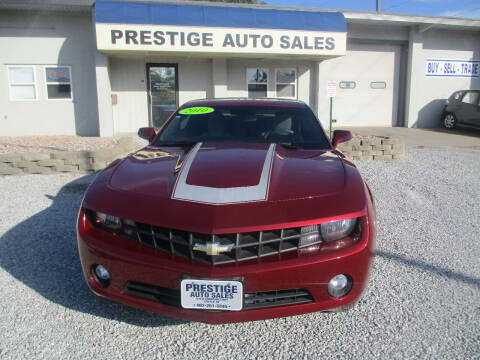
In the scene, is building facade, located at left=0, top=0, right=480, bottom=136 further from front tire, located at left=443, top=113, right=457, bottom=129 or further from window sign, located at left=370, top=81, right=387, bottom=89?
front tire, located at left=443, top=113, right=457, bottom=129

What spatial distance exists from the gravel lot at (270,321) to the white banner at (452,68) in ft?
44.5

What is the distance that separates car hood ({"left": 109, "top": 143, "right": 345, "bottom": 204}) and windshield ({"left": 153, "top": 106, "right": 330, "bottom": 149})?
1.18 ft

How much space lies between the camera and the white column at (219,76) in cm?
1366

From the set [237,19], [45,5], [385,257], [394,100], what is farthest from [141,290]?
[394,100]

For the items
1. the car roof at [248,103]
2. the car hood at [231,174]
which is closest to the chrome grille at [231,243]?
the car hood at [231,174]

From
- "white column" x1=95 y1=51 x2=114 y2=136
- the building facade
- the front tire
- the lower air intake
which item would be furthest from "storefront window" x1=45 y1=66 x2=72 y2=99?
the front tire

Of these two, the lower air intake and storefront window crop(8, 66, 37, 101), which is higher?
storefront window crop(8, 66, 37, 101)

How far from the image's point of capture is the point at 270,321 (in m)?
2.62

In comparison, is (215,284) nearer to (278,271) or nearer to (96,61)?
(278,271)

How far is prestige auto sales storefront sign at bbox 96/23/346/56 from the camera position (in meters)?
11.2

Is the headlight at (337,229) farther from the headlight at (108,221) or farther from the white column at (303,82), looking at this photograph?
the white column at (303,82)

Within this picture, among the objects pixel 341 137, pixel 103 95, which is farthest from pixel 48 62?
pixel 341 137

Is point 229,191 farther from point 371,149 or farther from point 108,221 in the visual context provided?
point 371,149

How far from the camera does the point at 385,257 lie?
3559mm
